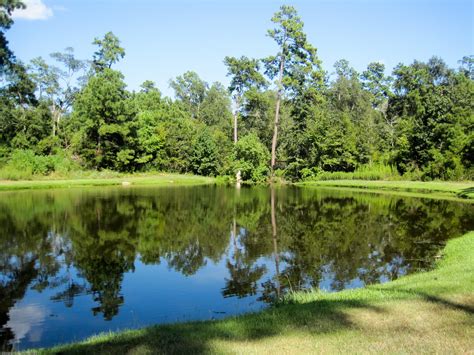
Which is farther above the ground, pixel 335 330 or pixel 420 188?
pixel 335 330

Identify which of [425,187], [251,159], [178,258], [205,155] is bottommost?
[178,258]

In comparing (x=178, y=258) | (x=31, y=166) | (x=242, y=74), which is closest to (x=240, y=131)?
(x=242, y=74)

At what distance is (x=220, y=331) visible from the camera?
6.08m

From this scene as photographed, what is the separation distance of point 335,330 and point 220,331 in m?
1.57

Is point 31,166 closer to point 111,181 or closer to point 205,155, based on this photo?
point 111,181

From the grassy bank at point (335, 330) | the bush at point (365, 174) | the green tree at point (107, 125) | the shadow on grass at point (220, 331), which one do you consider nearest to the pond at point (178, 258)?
the shadow on grass at point (220, 331)

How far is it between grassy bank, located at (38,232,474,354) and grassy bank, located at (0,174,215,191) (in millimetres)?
36689

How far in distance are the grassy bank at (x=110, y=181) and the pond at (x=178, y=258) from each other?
15753mm

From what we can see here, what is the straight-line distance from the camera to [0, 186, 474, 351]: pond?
9039 mm

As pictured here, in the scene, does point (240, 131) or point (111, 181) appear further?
point (240, 131)

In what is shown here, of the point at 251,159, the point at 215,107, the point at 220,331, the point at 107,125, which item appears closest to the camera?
the point at 220,331

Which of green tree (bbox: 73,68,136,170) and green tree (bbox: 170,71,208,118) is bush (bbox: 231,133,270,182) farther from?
green tree (bbox: 170,71,208,118)

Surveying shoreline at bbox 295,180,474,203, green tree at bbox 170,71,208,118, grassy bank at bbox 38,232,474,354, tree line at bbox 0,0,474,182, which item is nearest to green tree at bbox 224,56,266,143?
tree line at bbox 0,0,474,182

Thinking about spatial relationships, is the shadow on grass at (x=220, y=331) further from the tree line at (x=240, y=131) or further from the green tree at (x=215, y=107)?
the green tree at (x=215, y=107)
